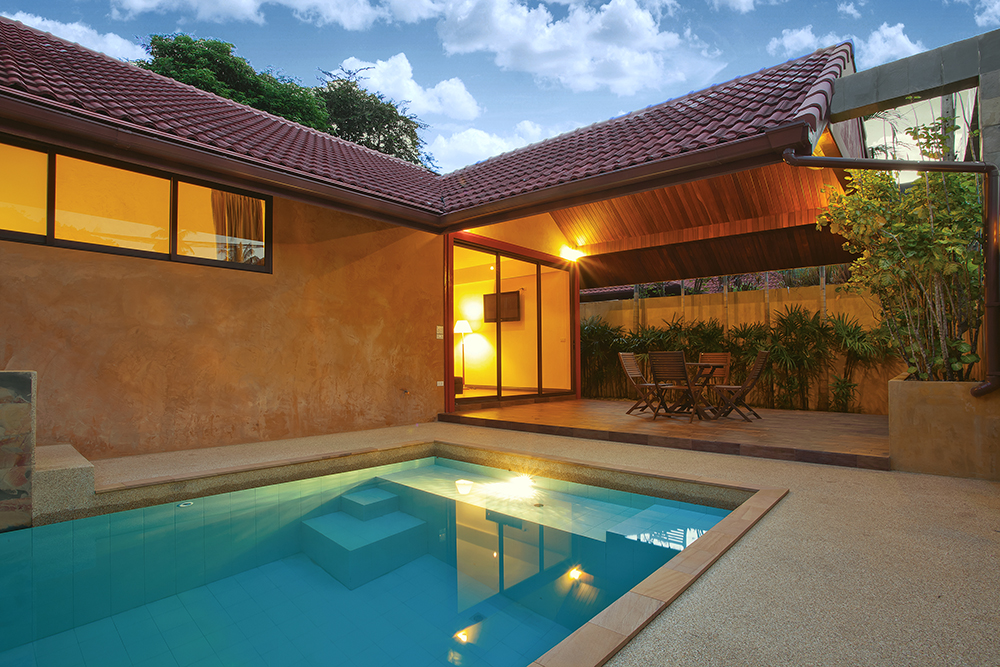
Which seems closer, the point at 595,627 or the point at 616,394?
the point at 595,627

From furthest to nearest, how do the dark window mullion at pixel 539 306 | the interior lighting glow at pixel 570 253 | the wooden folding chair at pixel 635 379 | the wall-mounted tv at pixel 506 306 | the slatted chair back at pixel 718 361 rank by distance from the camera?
the interior lighting glow at pixel 570 253 < the wall-mounted tv at pixel 506 306 < the dark window mullion at pixel 539 306 < the slatted chair back at pixel 718 361 < the wooden folding chair at pixel 635 379

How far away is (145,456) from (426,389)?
3.41 metres

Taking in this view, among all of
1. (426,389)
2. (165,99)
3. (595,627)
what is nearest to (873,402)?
(426,389)

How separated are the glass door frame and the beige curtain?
2.70 metres

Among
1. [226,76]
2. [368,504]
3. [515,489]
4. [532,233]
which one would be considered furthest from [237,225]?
[226,76]

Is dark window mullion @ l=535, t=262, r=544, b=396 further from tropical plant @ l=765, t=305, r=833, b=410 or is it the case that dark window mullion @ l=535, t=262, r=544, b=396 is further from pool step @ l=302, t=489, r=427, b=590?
pool step @ l=302, t=489, r=427, b=590

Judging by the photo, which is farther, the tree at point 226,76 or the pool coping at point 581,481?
the tree at point 226,76

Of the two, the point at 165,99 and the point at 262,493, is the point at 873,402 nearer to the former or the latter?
the point at 262,493

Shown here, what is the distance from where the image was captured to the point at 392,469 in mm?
5109

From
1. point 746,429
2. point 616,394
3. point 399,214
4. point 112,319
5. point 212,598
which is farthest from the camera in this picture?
point 616,394

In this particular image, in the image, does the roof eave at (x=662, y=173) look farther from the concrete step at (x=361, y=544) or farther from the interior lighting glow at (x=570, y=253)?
the interior lighting glow at (x=570, y=253)

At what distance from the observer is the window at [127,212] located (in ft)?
14.3

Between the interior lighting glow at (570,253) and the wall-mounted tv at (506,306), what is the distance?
4.00ft

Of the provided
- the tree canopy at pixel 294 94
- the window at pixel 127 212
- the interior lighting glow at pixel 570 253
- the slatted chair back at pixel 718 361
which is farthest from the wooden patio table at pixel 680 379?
the tree canopy at pixel 294 94
